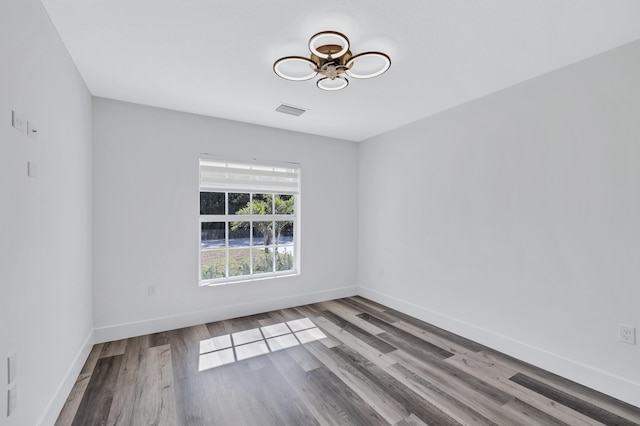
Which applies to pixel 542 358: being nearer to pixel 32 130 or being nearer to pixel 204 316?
pixel 204 316

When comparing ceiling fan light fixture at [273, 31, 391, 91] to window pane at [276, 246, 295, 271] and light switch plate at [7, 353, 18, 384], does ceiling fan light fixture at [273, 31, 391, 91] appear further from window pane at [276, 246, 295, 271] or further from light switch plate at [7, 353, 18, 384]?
window pane at [276, 246, 295, 271]

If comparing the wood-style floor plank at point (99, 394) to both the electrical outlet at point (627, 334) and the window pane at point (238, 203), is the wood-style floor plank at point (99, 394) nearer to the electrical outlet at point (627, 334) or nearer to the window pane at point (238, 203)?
the window pane at point (238, 203)

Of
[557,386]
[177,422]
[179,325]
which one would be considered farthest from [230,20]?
[557,386]

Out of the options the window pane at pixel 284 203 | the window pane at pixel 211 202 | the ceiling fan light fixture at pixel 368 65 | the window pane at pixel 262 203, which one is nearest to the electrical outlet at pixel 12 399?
the window pane at pixel 211 202

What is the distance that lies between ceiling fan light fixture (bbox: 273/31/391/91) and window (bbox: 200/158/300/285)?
1.71 meters

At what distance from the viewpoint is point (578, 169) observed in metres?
2.37

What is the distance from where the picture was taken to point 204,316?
140 inches

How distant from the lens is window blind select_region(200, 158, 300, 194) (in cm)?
365

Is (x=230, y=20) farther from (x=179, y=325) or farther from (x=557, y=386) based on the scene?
(x=557, y=386)

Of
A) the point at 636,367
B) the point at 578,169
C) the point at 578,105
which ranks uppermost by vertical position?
the point at 578,105

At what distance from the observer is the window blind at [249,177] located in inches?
144

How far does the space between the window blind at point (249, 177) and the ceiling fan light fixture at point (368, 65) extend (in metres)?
1.99

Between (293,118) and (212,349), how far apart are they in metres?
2.71

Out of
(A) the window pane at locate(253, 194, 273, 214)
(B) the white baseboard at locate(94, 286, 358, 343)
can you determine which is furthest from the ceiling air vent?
(B) the white baseboard at locate(94, 286, 358, 343)
